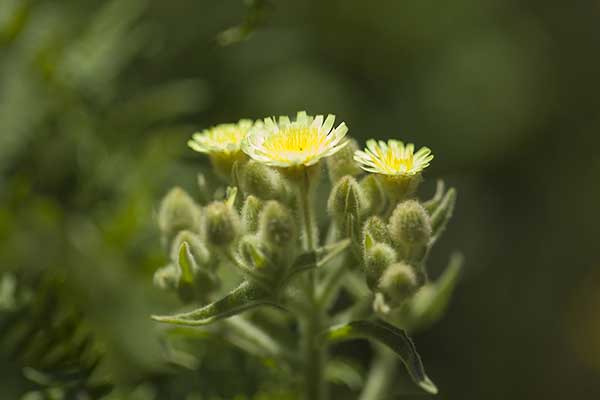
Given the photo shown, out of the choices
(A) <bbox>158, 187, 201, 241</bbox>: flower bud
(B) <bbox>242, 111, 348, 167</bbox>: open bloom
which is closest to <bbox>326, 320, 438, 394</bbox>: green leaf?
(B) <bbox>242, 111, 348, 167</bbox>: open bloom

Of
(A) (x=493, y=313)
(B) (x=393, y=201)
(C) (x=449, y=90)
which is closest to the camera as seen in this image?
(B) (x=393, y=201)

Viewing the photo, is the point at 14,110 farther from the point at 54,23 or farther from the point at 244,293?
the point at 244,293

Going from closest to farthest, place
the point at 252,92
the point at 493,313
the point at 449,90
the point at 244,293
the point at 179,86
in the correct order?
1. the point at 244,293
2. the point at 179,86
3. the point at 252,92
4. the point at 493,313
5. the point at 449,90

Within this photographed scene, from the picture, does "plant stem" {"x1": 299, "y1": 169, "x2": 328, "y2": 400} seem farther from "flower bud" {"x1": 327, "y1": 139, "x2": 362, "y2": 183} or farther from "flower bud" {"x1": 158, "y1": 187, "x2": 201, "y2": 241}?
"flower bud" {"x1": 158, "y1": 187, "x2": 201, "y2": 241}

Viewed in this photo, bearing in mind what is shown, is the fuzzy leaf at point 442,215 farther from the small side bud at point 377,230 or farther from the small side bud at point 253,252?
the small side bud at point 253,252

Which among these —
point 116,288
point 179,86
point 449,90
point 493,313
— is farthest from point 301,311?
point 449,90
